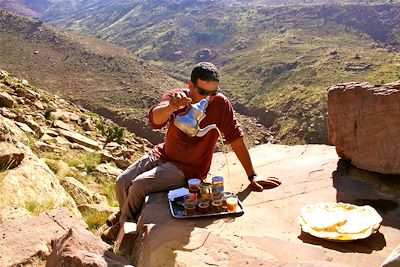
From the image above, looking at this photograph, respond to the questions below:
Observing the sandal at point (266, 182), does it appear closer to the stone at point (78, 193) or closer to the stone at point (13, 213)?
the stone at point (13, 213)

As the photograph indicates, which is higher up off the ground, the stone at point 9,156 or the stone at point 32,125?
the stone at point 9,156

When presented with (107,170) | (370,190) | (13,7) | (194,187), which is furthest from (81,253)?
(13,7)

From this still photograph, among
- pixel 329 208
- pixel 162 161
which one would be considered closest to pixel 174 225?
pixel 162 161

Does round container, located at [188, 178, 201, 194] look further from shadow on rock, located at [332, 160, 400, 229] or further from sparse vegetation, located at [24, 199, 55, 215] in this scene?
sparse vegetation, located at [24, 199, 55, 215]

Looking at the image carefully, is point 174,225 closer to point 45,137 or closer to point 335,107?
point 335,107

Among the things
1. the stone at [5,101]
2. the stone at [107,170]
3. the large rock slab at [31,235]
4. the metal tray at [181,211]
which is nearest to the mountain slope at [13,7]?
the stone at [5,101]

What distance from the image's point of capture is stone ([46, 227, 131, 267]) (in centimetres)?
286

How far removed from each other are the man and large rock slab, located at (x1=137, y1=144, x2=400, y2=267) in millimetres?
151

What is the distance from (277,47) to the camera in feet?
143

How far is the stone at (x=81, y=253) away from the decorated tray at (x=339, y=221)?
4.60ft

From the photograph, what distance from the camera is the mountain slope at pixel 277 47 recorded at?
28.4 m

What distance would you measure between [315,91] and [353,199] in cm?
2520

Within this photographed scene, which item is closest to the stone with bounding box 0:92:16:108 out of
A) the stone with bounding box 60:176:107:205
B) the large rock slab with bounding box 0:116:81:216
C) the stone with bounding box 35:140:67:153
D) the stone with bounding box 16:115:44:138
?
the stone with bounding box 16:115:44:138

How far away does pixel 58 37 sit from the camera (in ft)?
123
